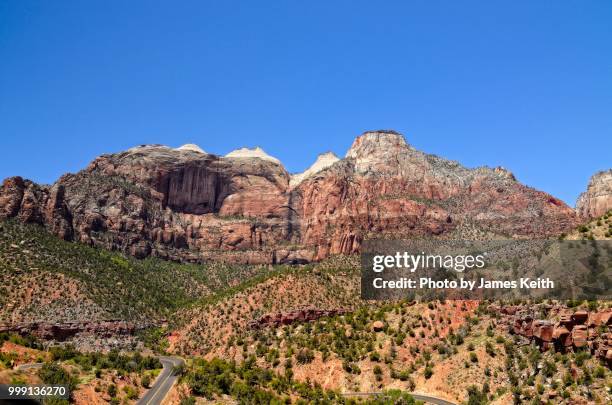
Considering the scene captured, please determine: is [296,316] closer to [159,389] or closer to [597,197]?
[159,389]

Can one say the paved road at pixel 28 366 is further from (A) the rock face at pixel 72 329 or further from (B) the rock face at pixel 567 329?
(A) the rock face at pixel 72 329

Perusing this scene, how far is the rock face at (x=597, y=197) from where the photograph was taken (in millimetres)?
174375

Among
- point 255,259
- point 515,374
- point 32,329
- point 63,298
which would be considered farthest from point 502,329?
point 255,259

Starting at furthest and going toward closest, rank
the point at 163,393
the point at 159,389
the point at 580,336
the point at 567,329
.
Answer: the point at 567,329 < the point at 580,336 < the point at 159,389 < the point at 163,393

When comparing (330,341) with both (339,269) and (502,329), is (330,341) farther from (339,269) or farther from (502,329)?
(339,269)

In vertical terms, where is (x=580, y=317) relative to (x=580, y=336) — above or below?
above

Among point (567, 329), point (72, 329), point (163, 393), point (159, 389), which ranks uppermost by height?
point (567, 329)

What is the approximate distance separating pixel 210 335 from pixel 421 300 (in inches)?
1637

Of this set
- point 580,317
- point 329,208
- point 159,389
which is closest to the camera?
point 159,389

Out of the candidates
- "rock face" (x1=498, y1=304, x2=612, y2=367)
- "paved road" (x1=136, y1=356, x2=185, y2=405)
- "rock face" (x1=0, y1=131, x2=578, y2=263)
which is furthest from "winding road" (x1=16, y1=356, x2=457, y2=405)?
"rock face" (x1=0, y1=131, x2=578, y2=263)

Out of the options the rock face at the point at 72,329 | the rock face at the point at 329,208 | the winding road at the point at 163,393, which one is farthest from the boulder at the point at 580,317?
the rock face at the point at 329,208

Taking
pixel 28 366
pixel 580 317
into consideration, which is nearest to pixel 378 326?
pixel 580 317

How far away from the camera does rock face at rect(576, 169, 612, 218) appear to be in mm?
174375

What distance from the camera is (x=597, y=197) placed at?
586 ft
